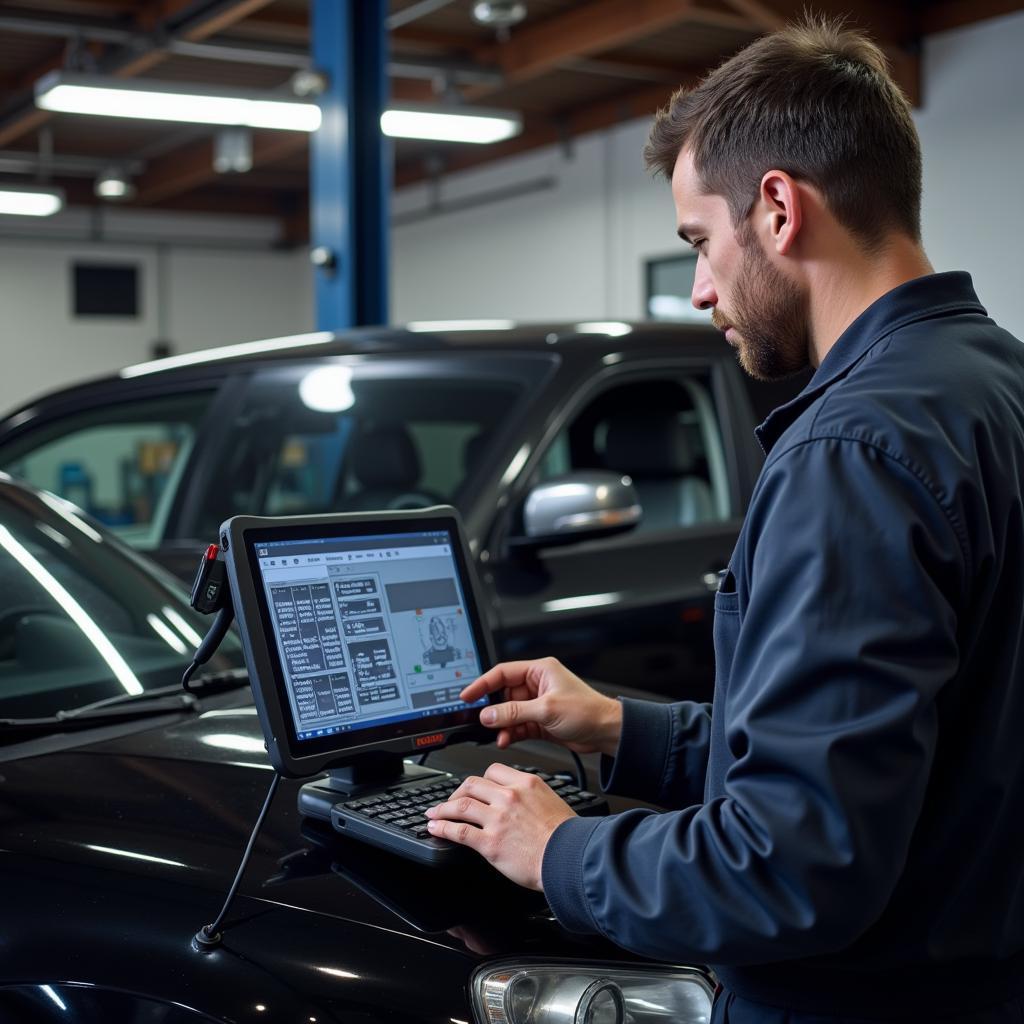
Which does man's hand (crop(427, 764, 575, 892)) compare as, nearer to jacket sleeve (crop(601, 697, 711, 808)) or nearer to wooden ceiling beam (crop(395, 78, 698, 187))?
jacket sleeve (crop(601, 697, 711, 808))

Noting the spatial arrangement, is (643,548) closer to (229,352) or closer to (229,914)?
(229,352)

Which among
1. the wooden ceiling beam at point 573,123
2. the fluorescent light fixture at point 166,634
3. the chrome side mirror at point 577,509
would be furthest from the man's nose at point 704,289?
the wooden ceiling beam at point 573,123

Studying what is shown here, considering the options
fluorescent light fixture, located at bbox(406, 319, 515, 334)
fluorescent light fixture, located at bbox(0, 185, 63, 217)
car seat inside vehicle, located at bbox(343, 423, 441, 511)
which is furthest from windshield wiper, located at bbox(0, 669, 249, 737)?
fluorescent light fixture, located at bbox(0, 185, 63, 217)

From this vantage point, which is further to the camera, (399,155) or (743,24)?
(399,155)

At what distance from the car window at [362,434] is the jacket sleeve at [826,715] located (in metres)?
2.27

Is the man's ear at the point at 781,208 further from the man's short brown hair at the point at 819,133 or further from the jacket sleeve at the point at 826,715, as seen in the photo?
the jacket sleeve at the point at 826,715

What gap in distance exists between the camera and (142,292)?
15.7 meters

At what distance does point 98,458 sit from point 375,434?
11566 millimetres

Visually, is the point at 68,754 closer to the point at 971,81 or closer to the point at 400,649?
the point at 400,649

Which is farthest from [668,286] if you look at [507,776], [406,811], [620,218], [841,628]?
[841,628]

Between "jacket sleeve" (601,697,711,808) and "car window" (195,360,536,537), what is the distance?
1749 millimetres

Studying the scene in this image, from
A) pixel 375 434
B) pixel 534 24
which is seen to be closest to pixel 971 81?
pixel 534 24

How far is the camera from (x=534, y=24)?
30.5ft

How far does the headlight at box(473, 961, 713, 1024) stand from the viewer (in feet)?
4.49
